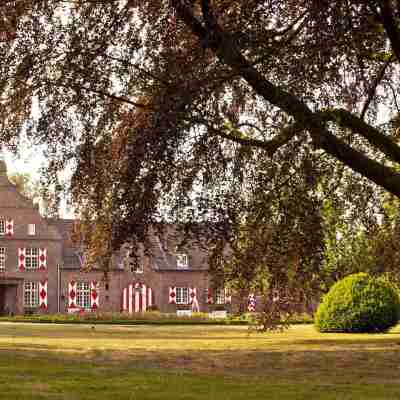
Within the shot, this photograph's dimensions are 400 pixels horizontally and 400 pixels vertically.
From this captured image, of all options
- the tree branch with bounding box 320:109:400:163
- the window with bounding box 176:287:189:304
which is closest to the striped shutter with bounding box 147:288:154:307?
the window with bounding box 176:287:189:304

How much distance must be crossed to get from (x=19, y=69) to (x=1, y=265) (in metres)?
39.5

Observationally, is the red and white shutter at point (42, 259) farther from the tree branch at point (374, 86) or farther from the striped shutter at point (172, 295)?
the tree branch at point (374, 86)

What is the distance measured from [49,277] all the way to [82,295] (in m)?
2.19

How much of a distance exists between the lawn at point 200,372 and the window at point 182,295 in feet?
108

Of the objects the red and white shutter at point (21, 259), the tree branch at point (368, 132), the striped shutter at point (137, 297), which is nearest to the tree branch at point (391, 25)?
the tree branch at point (368, 132)

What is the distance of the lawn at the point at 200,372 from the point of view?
8516mm

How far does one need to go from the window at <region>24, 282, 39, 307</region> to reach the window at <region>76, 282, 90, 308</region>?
231 centimetres

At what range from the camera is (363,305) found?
24250mm

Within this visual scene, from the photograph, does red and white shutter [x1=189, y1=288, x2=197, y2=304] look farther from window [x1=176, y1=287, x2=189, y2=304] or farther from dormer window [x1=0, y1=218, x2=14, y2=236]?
dormer window [x1=0, y1=218, x2=14, y2=236]

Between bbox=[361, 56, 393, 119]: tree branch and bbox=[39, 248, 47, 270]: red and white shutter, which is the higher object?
bbox=[39, 248, 47, 270]: red and white shutter

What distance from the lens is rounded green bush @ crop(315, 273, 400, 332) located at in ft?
78.9

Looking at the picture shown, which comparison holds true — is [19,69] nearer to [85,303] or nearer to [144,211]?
[144,211]

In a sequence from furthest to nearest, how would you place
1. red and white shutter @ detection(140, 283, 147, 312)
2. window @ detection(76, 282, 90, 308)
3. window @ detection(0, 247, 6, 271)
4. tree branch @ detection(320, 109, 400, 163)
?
red and white shutter @ detection(140, 283, 147, 312), window @ detection(76, 282, 90, 308), window @ detection(0, 247, 6, 271), tree branch @ detection(320, 109, 400, 163)

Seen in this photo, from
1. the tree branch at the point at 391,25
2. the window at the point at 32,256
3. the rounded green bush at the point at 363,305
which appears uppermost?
the window at the point at 32,256
